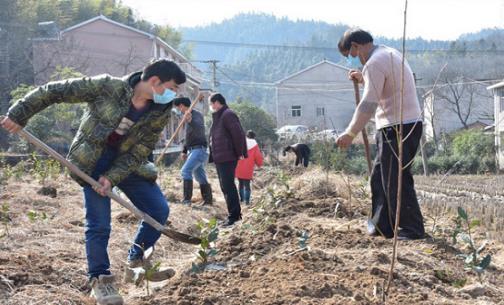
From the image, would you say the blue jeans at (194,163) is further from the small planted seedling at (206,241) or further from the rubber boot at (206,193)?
the small planted seedling at (206,241)

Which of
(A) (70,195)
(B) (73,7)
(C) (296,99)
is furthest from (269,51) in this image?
(A) (70,195)

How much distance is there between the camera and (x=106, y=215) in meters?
3.91

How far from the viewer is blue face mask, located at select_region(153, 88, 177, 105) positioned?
3.94 meters

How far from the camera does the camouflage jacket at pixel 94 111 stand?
3.80 meters

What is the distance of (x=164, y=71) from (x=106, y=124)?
1.51 feet

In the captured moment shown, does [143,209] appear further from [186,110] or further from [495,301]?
[186,110]

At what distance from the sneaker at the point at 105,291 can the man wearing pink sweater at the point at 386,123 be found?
6.63ft

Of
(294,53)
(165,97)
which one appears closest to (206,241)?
(165,97)

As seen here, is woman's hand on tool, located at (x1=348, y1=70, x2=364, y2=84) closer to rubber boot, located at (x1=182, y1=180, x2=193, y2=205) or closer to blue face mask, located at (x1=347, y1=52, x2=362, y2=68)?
blue face mask, located at (x1=347, y1=52, x2=362, y2=68)

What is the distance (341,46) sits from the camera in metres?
5.41

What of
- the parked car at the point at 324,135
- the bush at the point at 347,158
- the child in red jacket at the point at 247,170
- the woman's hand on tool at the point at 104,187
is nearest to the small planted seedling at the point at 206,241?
the woman's hand on tool at the point at 104,187

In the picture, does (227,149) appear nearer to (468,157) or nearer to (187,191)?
(187,191)

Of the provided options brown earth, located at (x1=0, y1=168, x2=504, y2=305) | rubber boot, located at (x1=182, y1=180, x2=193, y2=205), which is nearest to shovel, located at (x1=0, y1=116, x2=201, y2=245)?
brown earth, located at (x1=0, y1=168, x2=504, y2=305)

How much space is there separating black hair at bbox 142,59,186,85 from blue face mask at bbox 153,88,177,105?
68 millimetres
